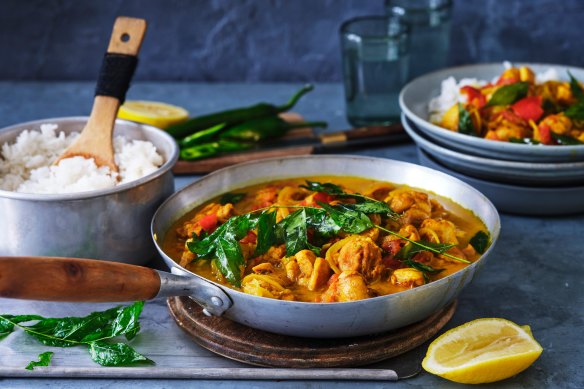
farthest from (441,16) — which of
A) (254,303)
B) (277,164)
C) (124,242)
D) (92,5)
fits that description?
(254,303)

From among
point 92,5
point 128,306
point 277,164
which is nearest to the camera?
point 128,306

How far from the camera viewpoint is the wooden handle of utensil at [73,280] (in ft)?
5.64

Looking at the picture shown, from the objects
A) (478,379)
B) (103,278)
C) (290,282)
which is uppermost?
(103,278)

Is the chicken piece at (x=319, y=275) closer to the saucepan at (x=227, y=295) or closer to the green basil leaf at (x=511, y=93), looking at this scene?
the saucepan at (x=227, y=295)

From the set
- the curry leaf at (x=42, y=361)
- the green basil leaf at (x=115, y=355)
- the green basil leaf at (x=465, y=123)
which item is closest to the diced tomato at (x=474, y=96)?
the green basil leaf at (x=465, y=123)

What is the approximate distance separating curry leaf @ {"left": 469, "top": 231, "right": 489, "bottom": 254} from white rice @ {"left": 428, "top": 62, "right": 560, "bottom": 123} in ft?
3.20

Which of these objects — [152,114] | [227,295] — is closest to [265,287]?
[227,295]

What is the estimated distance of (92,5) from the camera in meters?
4.29

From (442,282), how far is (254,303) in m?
0.46

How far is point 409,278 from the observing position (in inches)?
80.3

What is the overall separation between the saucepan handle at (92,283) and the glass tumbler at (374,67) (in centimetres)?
196

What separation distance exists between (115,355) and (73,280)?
0.31 metres

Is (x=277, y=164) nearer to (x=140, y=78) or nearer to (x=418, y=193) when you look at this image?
(x=418, y=193)

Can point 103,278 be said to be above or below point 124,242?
above
